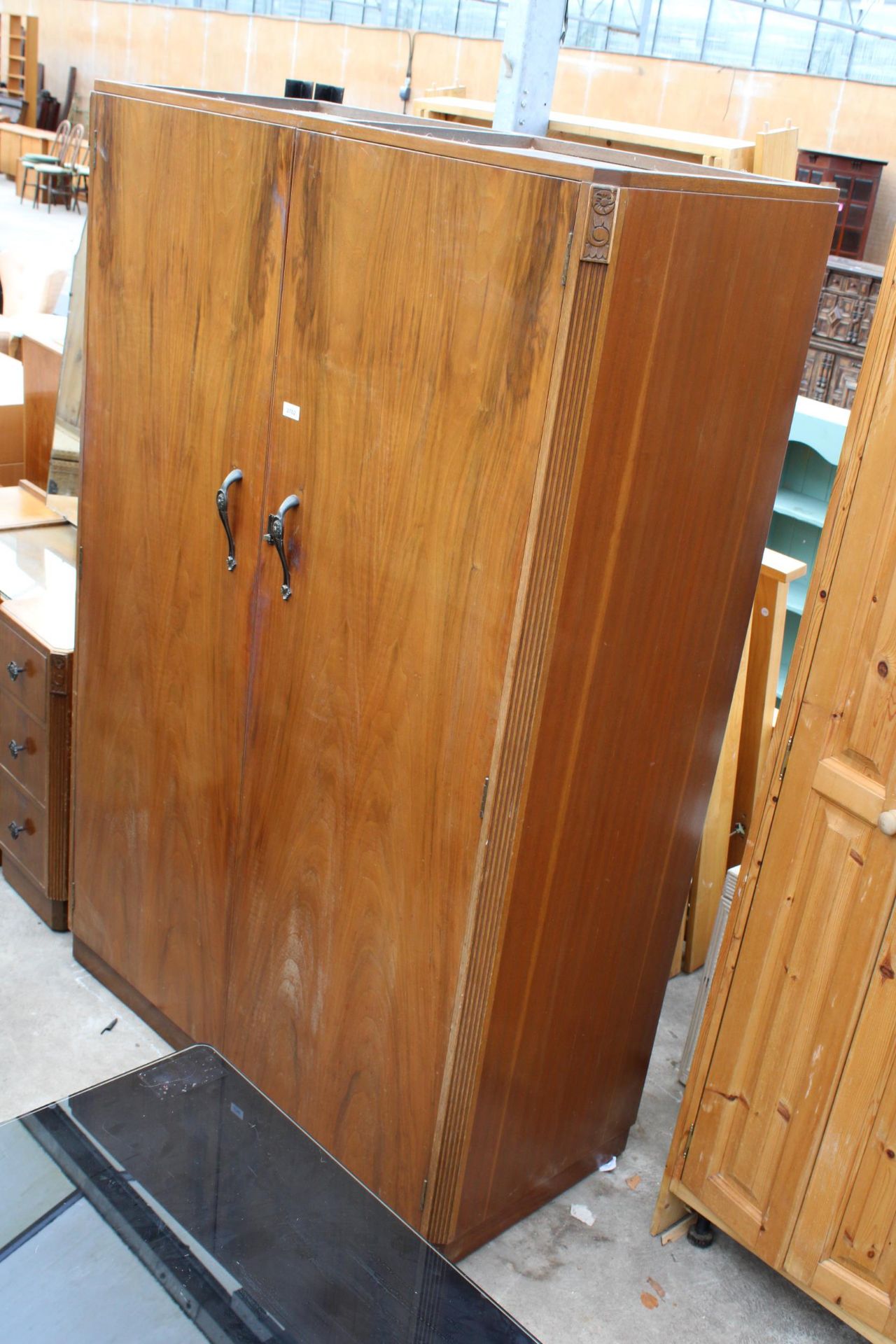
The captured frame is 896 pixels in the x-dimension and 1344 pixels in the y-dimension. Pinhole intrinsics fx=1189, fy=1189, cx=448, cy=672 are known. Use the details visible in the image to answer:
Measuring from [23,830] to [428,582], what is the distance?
1770mm

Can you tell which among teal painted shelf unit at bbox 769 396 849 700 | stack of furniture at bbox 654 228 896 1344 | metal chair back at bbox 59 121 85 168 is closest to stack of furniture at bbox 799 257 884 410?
teal painted shelf unit at bbox 769 396 849 700

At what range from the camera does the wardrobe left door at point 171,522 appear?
83.9 inches

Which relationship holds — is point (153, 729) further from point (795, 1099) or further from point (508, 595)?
point (795, 1099)

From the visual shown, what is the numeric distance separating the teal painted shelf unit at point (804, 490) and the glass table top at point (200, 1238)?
307 cm

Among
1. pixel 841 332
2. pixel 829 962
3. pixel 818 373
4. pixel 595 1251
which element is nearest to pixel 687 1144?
pixel 595 1251

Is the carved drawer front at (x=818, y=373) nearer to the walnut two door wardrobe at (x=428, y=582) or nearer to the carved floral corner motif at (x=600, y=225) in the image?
the walnut two door wardrobe at (x=428, y=582)

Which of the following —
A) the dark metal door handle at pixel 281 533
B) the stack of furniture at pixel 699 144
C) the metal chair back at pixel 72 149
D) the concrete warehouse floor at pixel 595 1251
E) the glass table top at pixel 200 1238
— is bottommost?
the concrete warehouse floor at pixel 595 1251

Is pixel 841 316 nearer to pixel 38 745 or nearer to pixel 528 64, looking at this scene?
pixel 528 64

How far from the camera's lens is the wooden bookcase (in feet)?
61.1

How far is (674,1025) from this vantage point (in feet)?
10.3

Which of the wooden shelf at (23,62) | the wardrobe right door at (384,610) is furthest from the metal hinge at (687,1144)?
the wooden shelf at (23,62)

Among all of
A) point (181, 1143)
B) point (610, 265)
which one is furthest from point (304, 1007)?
point (610, 265)

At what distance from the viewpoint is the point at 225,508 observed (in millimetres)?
2223

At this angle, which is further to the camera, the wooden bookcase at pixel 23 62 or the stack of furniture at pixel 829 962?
the wooden bookcase at pixel 23 62
